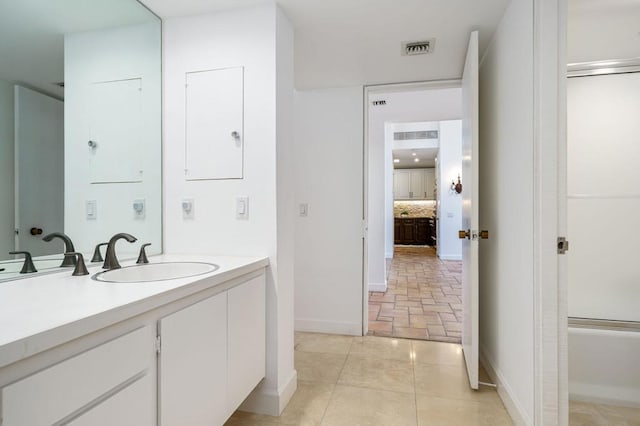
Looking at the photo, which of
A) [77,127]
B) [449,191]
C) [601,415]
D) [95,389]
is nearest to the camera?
[95,389]

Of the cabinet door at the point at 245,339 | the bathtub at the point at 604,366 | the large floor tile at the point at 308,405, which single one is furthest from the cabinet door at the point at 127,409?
the bathtub at the point at 604,366

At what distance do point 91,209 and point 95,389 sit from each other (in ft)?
3.76

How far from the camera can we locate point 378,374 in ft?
7.79

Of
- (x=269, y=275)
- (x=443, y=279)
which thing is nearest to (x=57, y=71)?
(x=269, y=275)

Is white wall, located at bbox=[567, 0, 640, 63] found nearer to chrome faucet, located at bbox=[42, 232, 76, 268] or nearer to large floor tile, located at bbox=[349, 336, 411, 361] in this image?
large floor tile, located at bbox=[349, 336, 411, 361]

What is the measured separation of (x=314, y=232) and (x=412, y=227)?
27.8 feet

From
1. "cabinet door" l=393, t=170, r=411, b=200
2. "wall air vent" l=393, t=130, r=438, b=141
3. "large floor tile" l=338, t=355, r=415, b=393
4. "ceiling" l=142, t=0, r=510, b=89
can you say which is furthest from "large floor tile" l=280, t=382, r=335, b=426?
"cabinet door" l=393, t=170, r=411, b=200

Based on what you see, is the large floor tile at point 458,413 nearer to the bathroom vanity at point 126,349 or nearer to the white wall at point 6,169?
the bathroom vanity at point 126,349

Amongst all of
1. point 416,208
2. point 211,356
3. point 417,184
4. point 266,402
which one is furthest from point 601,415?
point 417,184

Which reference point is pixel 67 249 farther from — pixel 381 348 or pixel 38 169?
pixel 381 348

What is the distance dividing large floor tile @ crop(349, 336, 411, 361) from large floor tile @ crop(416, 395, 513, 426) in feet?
1.99

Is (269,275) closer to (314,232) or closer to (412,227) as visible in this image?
(314,232)

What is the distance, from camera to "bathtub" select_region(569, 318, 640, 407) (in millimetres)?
1921

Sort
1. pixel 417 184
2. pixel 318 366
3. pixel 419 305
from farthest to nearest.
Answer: pixel 417 184
pixel 419 305
pixel 318 366
